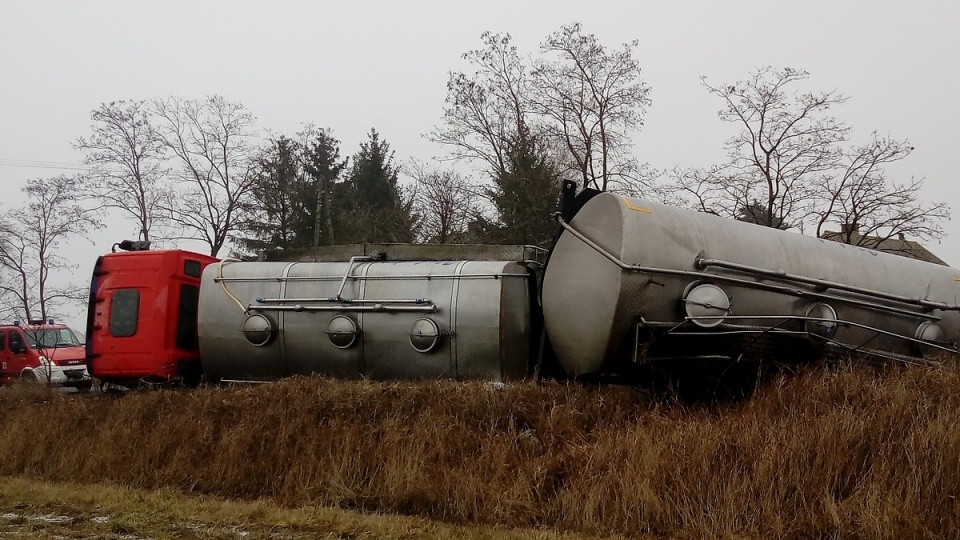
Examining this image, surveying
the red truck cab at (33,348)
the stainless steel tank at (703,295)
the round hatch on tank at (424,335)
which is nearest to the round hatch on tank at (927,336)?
the stainless steel tank at (703,295)

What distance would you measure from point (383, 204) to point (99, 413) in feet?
99.8

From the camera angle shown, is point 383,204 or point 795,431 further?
point 383,204

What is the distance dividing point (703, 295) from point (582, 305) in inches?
45.8

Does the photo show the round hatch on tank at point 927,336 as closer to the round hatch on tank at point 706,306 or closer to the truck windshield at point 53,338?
the round hatch on tank at point 706,306

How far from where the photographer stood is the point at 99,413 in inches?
383

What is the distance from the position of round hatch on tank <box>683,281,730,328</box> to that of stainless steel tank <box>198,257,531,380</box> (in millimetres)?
1854

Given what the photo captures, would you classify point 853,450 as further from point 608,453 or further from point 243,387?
point 243,387

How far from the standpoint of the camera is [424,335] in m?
8.94

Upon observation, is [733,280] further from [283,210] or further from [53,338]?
[283,210]

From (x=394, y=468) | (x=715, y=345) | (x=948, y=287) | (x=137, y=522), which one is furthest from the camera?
(x=948, y=287)

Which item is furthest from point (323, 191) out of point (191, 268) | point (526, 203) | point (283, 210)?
point (191, 268)

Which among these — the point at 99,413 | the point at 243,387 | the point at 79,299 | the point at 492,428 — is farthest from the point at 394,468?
the point at 79,299

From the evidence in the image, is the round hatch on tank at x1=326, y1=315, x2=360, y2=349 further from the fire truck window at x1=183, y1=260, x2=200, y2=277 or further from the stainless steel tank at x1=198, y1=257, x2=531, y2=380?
the fire truck window at x1=183, y1=260, x2=200, y2=277

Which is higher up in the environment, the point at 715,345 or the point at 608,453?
the point at 715,345
